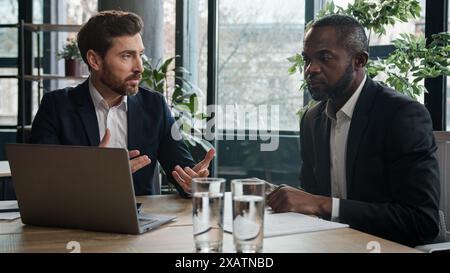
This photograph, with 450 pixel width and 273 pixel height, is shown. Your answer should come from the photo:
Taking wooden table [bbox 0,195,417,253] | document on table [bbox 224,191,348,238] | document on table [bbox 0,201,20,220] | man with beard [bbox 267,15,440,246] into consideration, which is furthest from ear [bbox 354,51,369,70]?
document on table [bbox 0,201,20,220]

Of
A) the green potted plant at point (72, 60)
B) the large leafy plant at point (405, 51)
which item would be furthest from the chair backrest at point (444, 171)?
the green potted plant at point (72, 60)

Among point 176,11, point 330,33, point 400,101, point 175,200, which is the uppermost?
point 176,11

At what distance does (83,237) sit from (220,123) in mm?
3788

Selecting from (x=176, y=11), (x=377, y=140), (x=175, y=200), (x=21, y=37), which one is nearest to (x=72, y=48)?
(x=21, y=37)

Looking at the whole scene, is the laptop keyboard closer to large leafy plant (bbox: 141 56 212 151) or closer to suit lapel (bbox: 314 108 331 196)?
suit lapel (bbox: 314 108 331 196)

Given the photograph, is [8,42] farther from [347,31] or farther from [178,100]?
[347,31]

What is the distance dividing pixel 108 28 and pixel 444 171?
151cm

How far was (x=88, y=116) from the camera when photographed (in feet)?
7.86

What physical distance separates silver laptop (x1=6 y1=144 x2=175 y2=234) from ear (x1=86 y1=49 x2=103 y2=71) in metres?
1.09

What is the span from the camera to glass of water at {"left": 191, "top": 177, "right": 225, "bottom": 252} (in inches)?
47.9

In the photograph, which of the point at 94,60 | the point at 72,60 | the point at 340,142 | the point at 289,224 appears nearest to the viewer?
the point at 289,224

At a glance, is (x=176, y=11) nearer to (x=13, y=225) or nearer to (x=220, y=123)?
(x=220, y=123)

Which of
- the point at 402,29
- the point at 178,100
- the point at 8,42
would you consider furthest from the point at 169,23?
the point at 402,29

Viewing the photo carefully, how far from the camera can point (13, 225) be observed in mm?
1664
